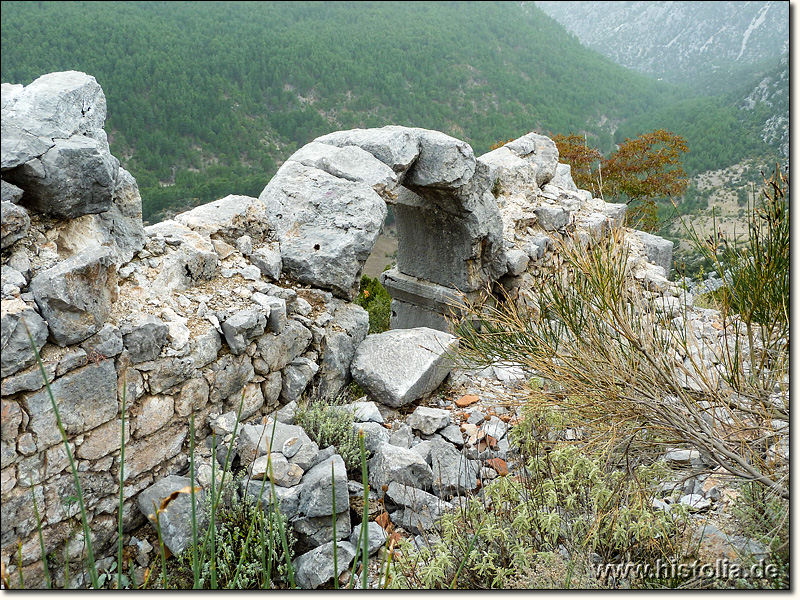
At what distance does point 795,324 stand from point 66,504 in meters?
3.27

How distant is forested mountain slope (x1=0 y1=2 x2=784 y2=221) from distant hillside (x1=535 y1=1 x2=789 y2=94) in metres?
1.60

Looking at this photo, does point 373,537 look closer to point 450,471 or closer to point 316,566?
point 316,566

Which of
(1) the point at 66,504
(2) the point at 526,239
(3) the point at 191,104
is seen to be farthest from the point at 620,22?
(1) the point at 66,504

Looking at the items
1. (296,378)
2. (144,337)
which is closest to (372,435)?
(296,378)

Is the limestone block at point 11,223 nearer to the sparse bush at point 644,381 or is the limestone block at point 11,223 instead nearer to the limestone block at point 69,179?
the limestone block at point 69,179

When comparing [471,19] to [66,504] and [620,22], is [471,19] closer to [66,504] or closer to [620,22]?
[620,22]

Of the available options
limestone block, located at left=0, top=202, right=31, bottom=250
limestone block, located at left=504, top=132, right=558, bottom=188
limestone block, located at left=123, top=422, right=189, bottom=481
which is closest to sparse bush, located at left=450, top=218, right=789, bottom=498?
limestone block, located at left=123, top=422, right=189, bottom=481

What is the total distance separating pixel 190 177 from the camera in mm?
20672

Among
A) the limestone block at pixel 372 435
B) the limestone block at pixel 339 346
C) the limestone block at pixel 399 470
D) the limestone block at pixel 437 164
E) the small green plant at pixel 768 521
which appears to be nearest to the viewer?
the small green plant at pixel 768 521

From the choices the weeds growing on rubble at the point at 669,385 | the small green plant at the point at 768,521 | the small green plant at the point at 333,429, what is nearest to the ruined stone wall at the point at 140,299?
the small green plant at the point at 333,429
